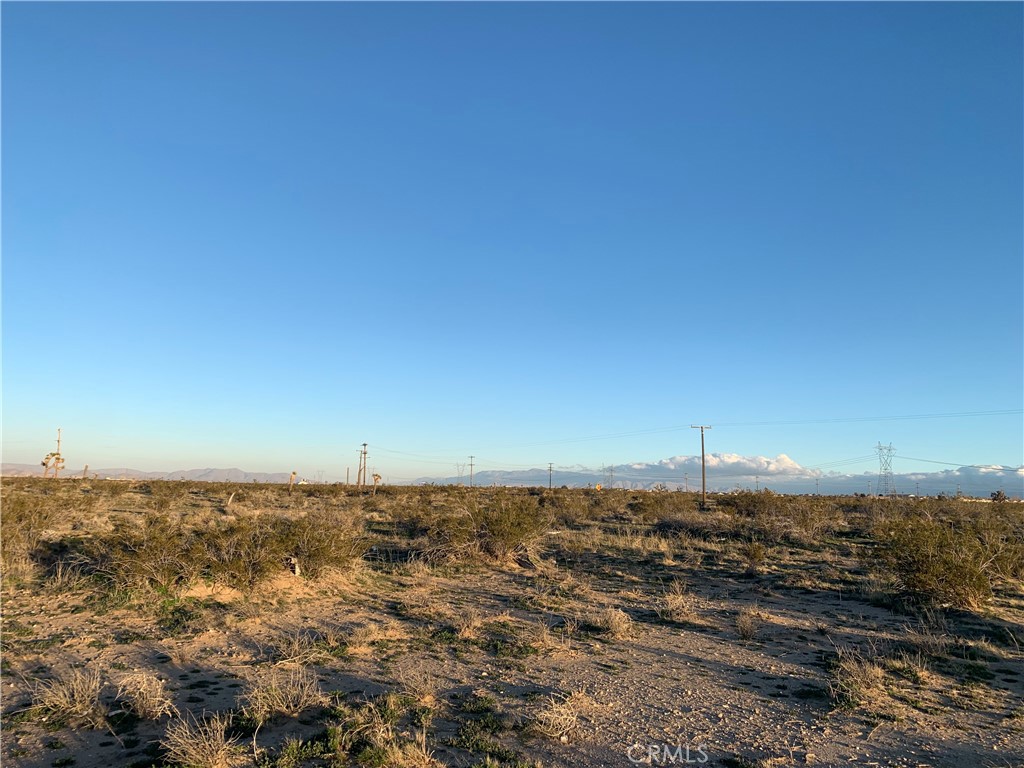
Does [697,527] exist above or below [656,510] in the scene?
above

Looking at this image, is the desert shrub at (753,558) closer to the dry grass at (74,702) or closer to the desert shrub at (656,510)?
the desert shrub at (656,510)

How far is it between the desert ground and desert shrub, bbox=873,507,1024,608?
0.18 ft

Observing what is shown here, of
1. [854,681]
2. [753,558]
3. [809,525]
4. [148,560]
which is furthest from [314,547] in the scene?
[809,525]

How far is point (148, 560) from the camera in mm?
12438

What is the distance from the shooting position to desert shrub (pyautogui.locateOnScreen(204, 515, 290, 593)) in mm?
12836

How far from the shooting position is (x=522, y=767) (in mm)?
5766

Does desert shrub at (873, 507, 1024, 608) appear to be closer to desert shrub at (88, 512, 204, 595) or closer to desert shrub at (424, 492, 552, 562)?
desert shrub at (424, 492, 552, 562)

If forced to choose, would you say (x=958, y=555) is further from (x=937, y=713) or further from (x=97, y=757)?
(x=97, y=757)

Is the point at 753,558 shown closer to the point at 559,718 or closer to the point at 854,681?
the point at 854,681

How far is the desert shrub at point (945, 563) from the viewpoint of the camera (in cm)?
1288

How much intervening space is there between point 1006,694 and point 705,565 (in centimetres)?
1066

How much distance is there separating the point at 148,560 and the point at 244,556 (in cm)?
186

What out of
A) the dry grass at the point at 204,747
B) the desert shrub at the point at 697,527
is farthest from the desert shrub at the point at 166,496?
the dry grass at the point at 204,747

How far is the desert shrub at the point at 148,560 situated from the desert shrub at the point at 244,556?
37 centimetres
